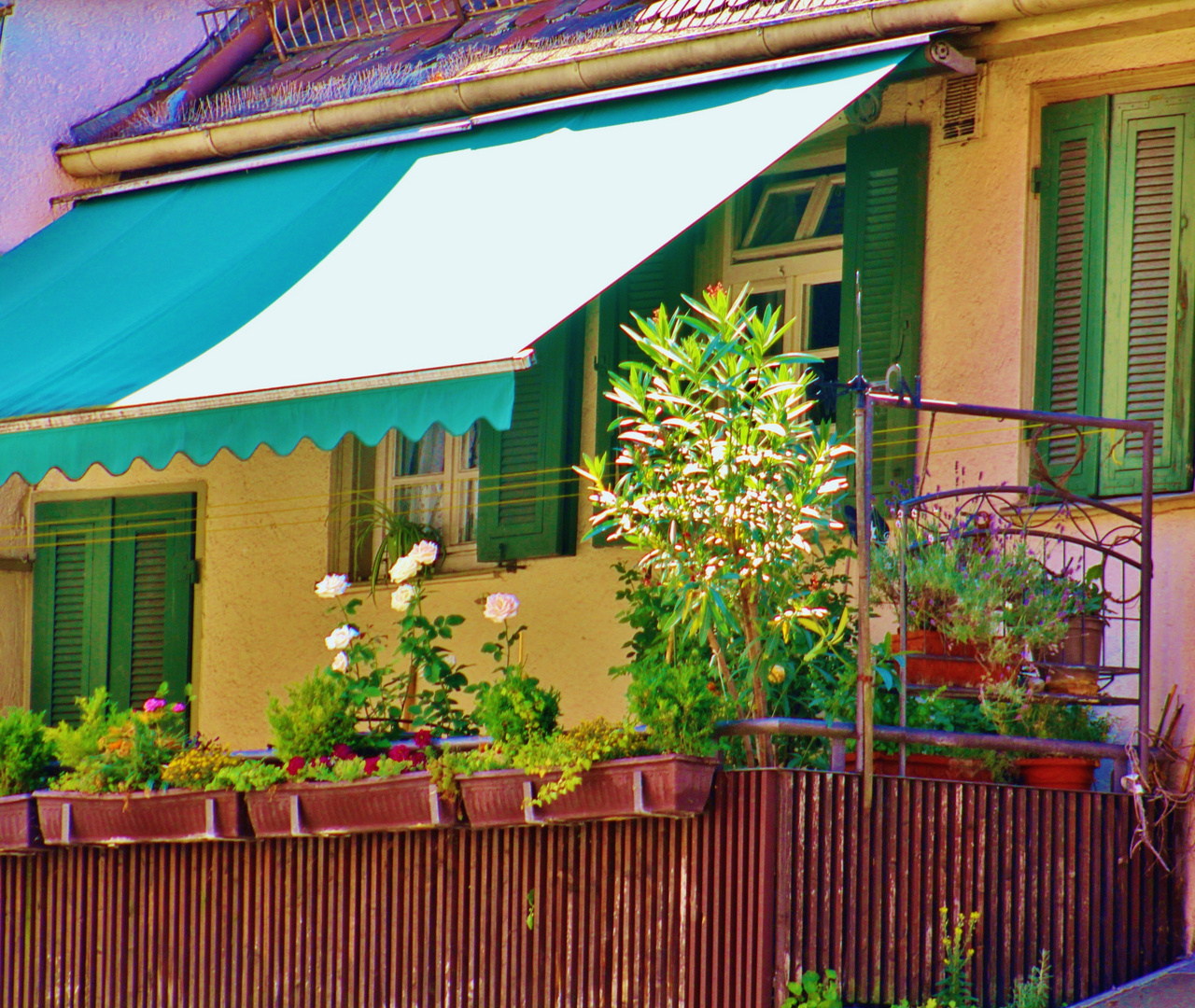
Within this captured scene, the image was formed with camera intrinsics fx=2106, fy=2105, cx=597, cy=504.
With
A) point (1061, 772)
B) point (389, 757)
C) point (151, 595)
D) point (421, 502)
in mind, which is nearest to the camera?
point (1061, 772)

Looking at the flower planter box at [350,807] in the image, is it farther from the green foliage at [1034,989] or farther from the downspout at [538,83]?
the downspout at [538,83]

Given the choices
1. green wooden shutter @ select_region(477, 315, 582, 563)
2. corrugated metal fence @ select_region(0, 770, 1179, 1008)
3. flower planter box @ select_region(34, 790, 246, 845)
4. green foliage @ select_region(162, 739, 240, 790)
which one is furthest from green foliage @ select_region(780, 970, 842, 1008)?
green wooden shutter @ select_region(477, 315, 582, 563)

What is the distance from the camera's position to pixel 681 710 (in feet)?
23.4

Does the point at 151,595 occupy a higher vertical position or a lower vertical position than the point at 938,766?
higher

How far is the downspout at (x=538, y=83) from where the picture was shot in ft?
28.2

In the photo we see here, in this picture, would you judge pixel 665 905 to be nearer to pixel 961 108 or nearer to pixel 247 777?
pixel 247 777

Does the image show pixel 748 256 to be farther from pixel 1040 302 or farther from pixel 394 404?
pixel 394 404

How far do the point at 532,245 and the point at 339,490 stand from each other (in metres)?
3.09

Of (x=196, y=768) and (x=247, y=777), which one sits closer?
(x=247, y=777)

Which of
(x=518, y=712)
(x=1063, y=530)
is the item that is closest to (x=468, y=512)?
(x=518, y=712)

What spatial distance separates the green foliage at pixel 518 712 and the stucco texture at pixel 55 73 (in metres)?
4.84

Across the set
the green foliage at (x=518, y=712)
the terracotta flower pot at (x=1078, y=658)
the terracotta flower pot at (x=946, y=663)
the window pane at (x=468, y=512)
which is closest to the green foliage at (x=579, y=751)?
the green foliage at (x=518, y=712)

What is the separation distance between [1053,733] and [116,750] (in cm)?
373

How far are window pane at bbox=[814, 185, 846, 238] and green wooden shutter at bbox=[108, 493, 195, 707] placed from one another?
12.2 ft
